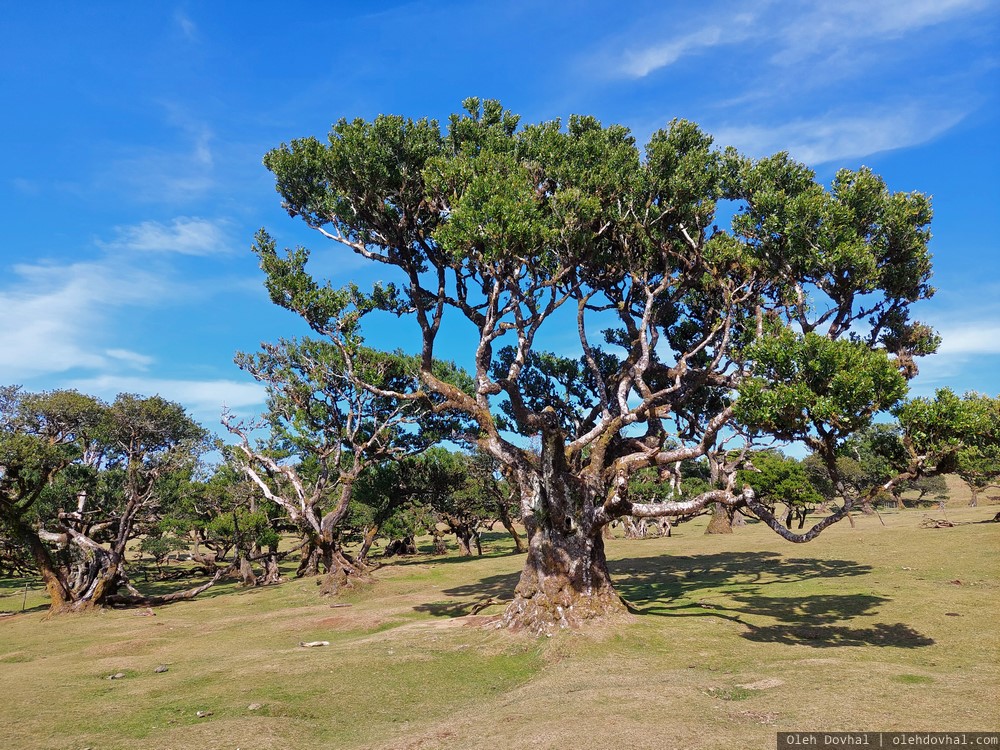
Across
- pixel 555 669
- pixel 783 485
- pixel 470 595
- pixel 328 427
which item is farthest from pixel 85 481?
pixel 783 485

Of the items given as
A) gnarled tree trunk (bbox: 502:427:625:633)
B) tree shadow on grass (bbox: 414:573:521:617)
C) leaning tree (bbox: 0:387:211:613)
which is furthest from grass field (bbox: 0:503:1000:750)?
leaning tree (bbox: 0:387:211:613)

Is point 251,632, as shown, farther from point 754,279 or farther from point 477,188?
point 754,279

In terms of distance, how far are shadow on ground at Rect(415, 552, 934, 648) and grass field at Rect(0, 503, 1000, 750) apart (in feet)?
0.44

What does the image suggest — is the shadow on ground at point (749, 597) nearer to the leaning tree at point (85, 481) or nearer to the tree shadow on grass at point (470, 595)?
the tree shadow on grass at point (470, 595)

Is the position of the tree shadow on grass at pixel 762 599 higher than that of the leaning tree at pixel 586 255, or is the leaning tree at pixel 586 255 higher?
the leaning tree at pixel 586 255

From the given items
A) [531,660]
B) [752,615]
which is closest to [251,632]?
[531,660]

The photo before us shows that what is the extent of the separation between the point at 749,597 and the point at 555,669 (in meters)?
11.1

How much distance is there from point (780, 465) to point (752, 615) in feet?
86.3

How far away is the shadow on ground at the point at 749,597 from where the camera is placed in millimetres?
15781

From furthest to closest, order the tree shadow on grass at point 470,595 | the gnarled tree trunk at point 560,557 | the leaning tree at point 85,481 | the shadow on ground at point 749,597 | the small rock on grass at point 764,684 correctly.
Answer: the leaning tree at point 85,481
the tree shadow on grass at point 470,595
the gnarled tree trunk at point 560,557
the shadow on ground at point 749,597
the small rock on grass at point 764,684

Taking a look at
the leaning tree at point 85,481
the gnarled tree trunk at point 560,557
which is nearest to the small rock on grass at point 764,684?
the gnarled tree trunk at point 560,557

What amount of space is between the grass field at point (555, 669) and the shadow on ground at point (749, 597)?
13cm

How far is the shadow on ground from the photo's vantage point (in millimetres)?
15781

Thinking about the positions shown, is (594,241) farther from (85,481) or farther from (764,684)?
(85,481)
